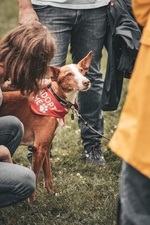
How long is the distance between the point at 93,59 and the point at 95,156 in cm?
98

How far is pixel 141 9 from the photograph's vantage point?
81.3 inches

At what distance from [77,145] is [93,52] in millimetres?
1193

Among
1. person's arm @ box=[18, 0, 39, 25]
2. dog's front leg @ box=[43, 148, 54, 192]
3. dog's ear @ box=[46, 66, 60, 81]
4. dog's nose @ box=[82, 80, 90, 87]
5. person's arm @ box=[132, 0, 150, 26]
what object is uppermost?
person's arm @ box=[132, 0, 150, 26]

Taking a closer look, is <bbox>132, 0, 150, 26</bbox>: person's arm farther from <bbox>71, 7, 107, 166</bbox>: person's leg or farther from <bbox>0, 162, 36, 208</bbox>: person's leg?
<bbox>71, 7, 107, 166</bbox>: person's leg

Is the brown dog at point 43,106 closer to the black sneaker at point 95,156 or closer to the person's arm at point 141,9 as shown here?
the black sneaker at point 95,156

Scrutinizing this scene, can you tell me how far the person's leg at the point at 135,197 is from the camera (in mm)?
2000

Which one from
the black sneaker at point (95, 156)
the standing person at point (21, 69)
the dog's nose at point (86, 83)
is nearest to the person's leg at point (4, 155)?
the standing person at point (21, 69)

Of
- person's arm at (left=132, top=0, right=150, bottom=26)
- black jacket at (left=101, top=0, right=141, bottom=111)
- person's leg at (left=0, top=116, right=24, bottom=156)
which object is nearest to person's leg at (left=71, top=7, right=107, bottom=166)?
black jacket at (left=101, top=0, right=141, bottom=111)

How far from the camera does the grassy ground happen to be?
12.5 ft

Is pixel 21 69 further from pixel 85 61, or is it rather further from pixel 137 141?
pixel 137 141

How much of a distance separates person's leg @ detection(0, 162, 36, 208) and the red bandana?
0.99m

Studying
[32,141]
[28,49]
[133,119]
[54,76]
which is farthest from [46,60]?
[133,119]

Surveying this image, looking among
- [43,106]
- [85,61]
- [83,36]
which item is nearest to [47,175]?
[43,106]

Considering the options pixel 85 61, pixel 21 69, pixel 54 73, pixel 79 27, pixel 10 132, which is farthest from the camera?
pixel 79 27
